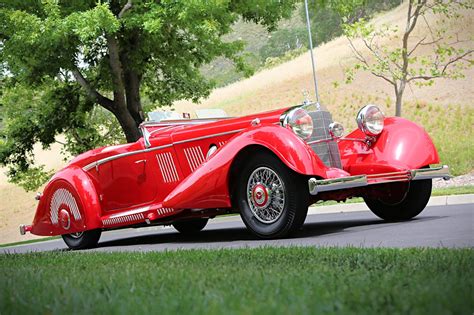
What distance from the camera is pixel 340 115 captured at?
3953 centimetres

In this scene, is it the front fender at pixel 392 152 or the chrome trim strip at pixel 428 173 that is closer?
the chrome trim strip at pixel 428 173

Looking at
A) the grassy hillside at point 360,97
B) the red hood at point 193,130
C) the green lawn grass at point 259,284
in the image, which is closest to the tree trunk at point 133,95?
the grassy hillside at point 360,97

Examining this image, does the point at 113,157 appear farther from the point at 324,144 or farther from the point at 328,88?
the point at 328,88

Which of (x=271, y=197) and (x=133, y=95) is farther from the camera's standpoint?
(x=133, y=95)

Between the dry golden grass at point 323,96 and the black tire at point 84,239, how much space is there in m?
18.4

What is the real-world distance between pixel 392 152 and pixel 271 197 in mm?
1602

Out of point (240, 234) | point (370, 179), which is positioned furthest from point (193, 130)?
point (370, 179)

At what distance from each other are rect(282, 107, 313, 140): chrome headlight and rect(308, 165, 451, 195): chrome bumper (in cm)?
62

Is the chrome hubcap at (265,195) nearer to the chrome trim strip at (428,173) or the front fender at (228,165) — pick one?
the front fender at (228,165)

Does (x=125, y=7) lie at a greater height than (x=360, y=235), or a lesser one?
greater

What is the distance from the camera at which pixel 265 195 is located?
7.66 meters

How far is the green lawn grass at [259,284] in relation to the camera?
130 inches

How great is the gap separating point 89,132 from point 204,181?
16411 mm

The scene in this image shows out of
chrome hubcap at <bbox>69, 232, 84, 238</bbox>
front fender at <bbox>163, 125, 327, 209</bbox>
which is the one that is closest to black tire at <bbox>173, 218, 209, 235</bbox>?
chrome hubcap at <bbox>69, 232, 84, 238</bbox>
